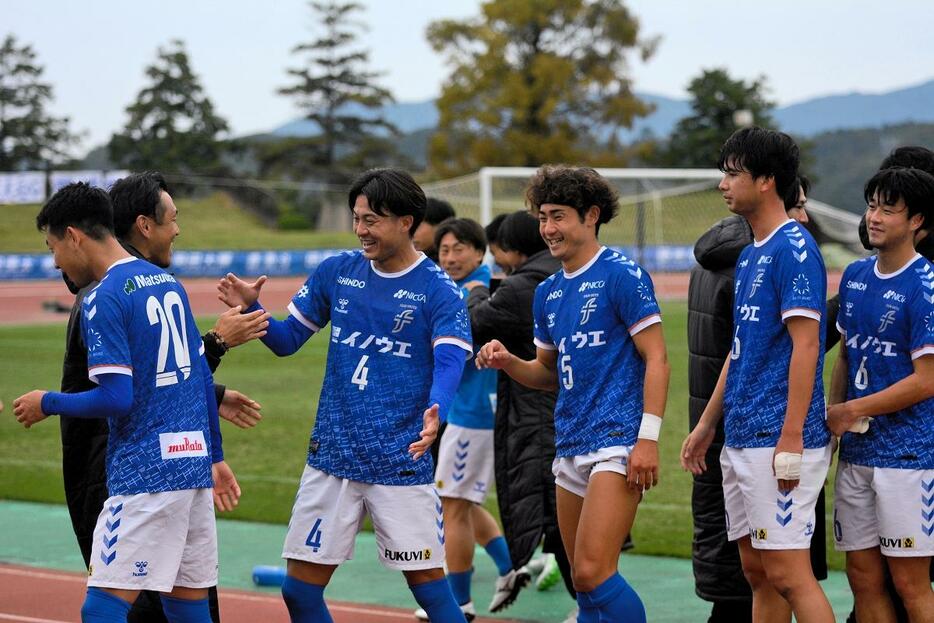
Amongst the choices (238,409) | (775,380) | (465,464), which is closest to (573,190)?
(775,380)

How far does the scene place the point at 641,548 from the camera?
27.0ft

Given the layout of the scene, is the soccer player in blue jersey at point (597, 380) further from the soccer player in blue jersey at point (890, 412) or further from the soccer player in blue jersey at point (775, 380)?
the soccer player in blue jersey at point (890, 412)

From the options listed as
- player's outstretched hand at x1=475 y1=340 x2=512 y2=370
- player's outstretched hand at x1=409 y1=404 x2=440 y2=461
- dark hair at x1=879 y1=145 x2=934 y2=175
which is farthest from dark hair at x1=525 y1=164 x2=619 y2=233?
dark hair at x1=879 y1=145 x2=934 y2=175

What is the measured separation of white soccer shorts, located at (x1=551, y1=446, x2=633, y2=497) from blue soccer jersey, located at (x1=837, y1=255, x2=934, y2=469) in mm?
847

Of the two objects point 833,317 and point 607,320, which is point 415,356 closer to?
point 607,320

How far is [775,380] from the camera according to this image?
4.67 m

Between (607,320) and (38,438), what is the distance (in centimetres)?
945

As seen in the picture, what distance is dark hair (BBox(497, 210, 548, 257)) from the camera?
21.6 ft

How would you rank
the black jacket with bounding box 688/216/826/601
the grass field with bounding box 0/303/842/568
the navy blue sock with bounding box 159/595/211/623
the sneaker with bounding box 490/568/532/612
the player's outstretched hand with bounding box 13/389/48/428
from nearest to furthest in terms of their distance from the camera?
1. the player's outstretched hand with bounding box 13/389/48/428
2. the navy blue sock with bounding box 159/595/211/623
3. the black jacket with bounding box 688/216/826/601
4. the sneaker with bounding box 490/568/532/612
5. the grass field with bounding box 0/303/842/568

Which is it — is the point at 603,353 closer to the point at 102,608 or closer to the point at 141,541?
the point at 141,541

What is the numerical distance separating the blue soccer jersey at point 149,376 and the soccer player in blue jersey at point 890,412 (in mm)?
2355

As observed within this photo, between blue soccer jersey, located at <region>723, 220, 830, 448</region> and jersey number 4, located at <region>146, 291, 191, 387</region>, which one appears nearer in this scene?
jersey number 4, located at <region>146, 291, 191, 387</region>

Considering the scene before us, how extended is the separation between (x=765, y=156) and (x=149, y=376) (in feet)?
7.69

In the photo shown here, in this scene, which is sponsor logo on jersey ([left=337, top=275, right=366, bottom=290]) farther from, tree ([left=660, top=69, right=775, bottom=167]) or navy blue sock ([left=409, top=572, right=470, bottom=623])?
tree ([left=660, top=69, right=775, bottom=167])
